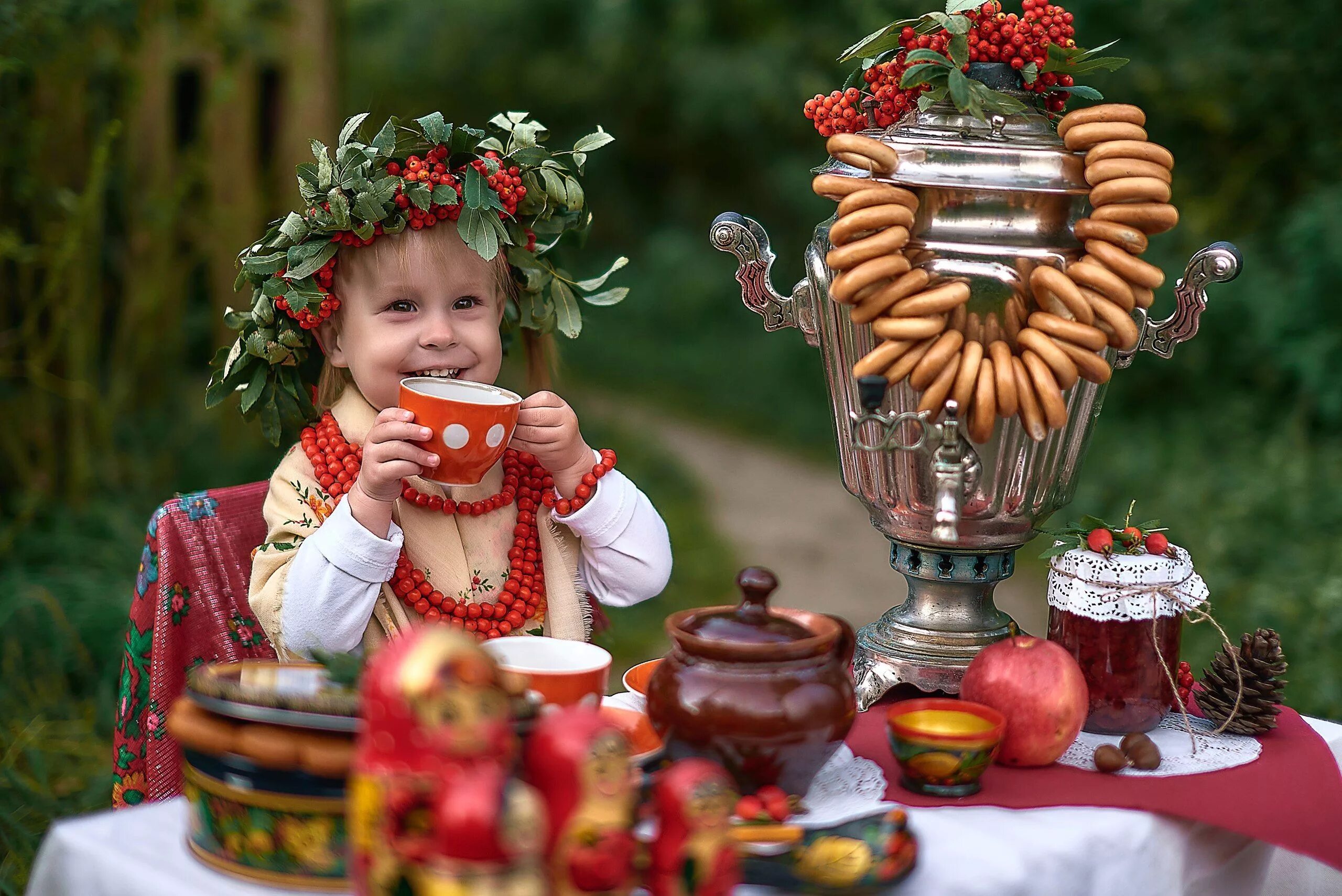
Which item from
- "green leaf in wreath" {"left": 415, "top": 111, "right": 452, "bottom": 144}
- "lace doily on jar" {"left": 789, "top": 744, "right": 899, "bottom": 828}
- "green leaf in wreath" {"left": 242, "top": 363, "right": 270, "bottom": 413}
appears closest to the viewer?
"lace doily on jar" {"left": 789, "top": 744, "right": 899, "bottom": 828}

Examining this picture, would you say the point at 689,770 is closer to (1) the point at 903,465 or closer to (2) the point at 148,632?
(1) the point at 903,465

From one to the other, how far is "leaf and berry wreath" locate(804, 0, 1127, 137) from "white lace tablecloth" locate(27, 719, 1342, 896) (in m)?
0.83

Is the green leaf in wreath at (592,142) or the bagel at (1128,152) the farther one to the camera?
the green leaf in wreath at (592,142)

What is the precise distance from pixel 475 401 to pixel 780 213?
7.52 meters

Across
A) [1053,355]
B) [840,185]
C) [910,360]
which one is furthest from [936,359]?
[840,185]

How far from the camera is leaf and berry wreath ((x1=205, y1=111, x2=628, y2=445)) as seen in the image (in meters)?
1.67

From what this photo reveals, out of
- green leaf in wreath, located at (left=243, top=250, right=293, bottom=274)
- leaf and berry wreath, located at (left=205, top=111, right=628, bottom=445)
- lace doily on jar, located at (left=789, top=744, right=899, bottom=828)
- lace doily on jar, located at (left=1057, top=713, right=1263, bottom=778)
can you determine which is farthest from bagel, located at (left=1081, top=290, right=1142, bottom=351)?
green leaf in wreath, located at (left=243, top=250, right=293, bottom=274)

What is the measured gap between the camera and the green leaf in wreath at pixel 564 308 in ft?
6.33

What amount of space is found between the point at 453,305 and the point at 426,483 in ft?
0.82

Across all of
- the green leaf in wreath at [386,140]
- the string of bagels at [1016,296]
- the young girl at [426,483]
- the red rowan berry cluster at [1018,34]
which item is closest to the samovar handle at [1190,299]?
the string of bagels at [1016,296]

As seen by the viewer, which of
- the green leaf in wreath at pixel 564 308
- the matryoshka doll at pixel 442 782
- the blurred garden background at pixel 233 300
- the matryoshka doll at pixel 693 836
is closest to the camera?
the matryoshka doll at pixel 442 782

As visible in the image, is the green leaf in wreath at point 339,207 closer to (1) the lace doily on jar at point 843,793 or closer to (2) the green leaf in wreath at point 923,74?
(2) the green leaf in wreath at point 923,74

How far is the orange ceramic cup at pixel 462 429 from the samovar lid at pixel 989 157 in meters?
0.52

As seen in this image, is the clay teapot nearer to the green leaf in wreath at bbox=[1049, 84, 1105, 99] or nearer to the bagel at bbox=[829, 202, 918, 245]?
the bagel at bbox=[829, 202, 918, 245]
